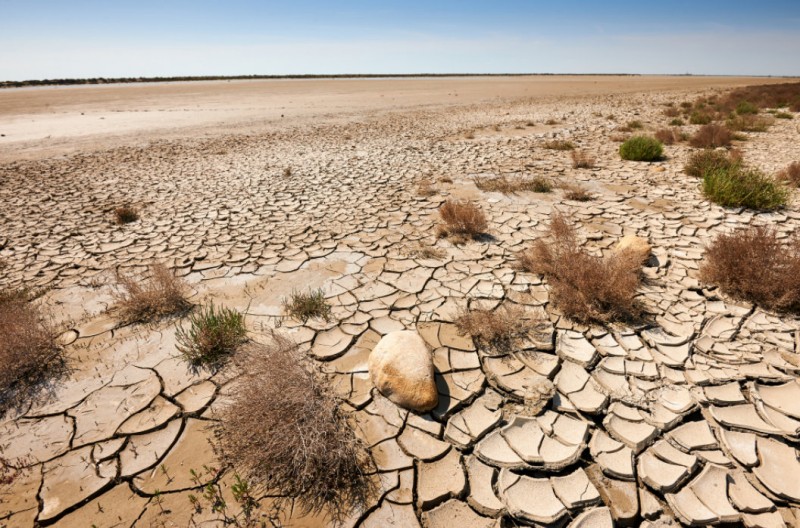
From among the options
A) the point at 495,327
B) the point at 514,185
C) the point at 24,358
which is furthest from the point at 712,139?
the point at 24,358

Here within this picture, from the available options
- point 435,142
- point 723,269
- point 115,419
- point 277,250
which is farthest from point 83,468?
point 435,142

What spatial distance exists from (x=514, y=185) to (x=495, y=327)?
4159 millimetres

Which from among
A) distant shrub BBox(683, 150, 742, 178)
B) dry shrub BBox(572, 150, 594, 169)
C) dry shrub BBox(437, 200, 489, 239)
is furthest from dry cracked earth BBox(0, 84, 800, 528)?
dry shrub BBox(572, 150, 594, 169)

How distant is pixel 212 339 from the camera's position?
2820 mm

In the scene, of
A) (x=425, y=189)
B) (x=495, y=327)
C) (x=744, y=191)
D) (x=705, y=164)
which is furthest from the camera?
(x=705, y=164)

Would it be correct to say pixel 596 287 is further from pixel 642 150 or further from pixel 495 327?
pixel 642 150

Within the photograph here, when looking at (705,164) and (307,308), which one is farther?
(705,164)

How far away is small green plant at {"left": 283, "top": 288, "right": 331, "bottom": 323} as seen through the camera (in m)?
3.26

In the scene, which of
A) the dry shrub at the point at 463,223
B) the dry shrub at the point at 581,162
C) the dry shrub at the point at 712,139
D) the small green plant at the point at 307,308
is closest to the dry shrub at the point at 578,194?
the dry shrub at the point at 581,162

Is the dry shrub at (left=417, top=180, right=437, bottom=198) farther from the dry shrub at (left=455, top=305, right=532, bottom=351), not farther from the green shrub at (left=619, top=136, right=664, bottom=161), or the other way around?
the green shrub at (left=619, top=136, right=664, bottom=161)

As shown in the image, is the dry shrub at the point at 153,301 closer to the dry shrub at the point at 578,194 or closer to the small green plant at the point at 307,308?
the small green plant at the point at 307,308

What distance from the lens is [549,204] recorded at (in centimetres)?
566

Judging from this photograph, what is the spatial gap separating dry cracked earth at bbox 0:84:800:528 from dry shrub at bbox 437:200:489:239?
8.6 inches

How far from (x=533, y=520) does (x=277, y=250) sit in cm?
382
